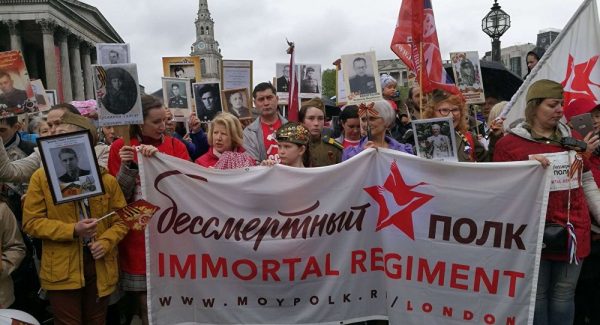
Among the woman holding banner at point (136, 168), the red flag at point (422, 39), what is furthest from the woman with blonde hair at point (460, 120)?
the woman holding banner at point (136, 168)

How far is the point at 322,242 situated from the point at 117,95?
6.31 feet

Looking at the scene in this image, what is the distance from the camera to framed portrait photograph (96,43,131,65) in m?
5.04

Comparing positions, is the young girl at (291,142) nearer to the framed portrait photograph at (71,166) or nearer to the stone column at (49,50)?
the framed portrait photograph at (71,166)

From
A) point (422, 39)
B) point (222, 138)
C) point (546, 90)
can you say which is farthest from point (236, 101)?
point (546, 90)

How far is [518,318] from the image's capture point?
3484 mm

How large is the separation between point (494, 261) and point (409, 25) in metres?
2.15

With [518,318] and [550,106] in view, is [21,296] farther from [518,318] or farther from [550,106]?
[550,106]

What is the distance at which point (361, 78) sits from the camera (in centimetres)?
506

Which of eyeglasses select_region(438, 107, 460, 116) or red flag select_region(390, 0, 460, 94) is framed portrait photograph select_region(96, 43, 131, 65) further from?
eyeglasses select_region(438, 107, 460, 116)

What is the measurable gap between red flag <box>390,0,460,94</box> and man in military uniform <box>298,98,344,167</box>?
1.01 m

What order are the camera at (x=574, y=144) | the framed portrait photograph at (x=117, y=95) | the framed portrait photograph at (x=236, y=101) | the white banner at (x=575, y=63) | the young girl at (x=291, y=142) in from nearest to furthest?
the camera at (x=574, y=144)
the framed portrait photograph at (x=117, y=95)
the young girl at (x=291, y=142)
the white banner at (x=575, y=63)
the framed portrait photograph at (x=236, y=101)

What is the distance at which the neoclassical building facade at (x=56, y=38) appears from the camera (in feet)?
133

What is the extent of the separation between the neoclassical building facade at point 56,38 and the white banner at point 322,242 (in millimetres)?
36616

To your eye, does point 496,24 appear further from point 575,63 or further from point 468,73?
point 575,63
